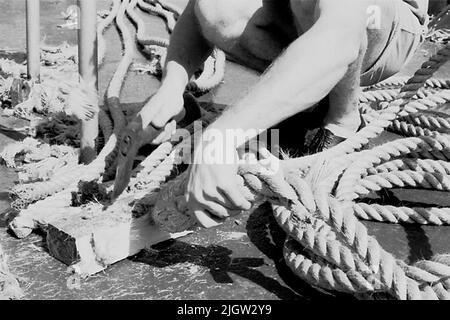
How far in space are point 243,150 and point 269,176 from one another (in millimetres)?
77

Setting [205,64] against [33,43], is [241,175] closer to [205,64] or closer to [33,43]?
[33,43]

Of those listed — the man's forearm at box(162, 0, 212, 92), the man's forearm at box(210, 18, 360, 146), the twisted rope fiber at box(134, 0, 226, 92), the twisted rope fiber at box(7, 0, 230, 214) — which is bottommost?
the twisted rope fiber at box(134, 0, 226, 92)

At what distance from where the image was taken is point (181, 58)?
5.35 ft

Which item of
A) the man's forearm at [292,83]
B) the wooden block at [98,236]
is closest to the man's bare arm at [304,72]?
the man's forearm at [292,83]

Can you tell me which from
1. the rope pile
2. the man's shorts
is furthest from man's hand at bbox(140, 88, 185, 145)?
the man's shorts

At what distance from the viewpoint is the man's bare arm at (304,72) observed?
120 cm

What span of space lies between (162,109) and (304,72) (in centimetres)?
39

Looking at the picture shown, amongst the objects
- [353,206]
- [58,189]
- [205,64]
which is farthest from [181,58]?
[205,64]

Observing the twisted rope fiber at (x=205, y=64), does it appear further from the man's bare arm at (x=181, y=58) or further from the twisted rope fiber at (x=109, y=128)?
the man's bare arm at (x=181, y=58)

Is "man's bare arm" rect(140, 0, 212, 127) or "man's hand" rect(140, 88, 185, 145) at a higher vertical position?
"man's bare arm" rect(140, 0, 212, 127)

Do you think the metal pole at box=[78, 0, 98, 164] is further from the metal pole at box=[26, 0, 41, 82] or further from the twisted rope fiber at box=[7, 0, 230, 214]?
the metal pole at box=[26, 0, 41, 82]

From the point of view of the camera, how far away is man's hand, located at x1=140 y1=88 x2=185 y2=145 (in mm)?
1481
